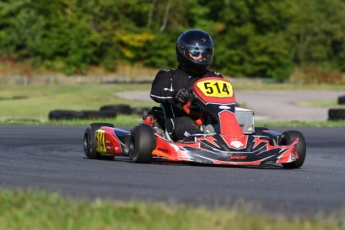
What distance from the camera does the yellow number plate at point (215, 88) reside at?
28.1 feet

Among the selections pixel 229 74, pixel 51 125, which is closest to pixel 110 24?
pixel 229 74

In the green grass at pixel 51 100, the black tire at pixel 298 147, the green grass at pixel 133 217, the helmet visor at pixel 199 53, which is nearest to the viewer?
the green grass at pixel 133 217

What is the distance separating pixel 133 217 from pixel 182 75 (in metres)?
5.10

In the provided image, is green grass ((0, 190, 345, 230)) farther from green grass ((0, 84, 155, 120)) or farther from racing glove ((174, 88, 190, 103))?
green grass ((0, 84, 155, 120))

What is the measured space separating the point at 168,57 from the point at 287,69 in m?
9.76

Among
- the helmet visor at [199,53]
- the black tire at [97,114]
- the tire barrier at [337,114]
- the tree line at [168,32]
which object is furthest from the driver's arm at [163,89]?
the tree line at [168,32]

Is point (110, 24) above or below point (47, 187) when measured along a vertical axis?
above

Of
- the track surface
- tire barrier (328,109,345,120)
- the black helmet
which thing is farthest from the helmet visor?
tire barrier (328,109,345,120)

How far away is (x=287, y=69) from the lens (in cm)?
6222

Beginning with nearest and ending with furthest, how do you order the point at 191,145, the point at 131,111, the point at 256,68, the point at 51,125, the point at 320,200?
the point at 320,200, the point at 191,145, the point at 51,125, the point at 131,111, the point at 256,68

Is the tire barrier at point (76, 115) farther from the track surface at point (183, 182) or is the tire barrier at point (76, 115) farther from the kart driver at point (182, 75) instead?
the kart driver at point (182, 75)

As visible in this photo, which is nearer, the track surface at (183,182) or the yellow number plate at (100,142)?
the track surface at (183,182)

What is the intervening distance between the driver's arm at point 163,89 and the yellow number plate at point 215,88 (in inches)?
15.5

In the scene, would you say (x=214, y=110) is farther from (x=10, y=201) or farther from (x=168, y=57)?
(x=168, y=57)
